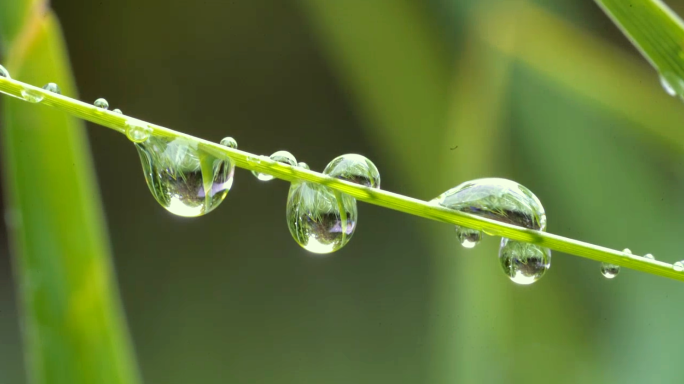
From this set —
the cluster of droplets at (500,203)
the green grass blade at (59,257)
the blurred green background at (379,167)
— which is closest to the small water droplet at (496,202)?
the cluster of droplets at (500,203)

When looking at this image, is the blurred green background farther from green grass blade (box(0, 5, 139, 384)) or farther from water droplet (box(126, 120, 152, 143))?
water droplet (box(126, 120, 152, 143))

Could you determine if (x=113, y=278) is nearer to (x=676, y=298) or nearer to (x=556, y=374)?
(x=556, y=374)

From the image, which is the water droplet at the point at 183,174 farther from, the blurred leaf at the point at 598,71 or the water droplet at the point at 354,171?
the blurred leaf at the point at 598,71

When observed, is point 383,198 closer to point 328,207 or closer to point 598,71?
point 328,207

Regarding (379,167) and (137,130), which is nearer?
(137,130)

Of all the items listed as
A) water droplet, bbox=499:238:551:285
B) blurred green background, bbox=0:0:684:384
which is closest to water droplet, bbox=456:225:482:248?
water droplet, bbox=499:238:551:285

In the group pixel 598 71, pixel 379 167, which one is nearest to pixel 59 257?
pixel 379 167
